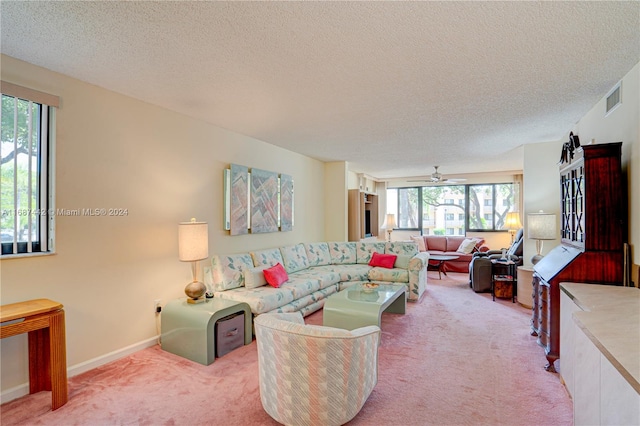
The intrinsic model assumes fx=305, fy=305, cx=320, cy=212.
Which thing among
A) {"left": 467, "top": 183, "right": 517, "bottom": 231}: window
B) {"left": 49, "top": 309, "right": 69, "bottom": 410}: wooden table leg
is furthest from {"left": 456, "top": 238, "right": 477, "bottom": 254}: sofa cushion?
{"left": 49, "top": 309, "right": 69, "bottom": 410}: wooden table leg

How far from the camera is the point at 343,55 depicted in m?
2.13

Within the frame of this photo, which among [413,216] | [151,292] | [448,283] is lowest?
[448,283]

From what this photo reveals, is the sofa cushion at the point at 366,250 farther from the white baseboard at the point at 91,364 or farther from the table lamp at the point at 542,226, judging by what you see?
the white baseboard at the point at 91,364

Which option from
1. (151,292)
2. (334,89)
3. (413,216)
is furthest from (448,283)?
(151,292)

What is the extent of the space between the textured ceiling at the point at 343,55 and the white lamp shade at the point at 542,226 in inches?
46.3

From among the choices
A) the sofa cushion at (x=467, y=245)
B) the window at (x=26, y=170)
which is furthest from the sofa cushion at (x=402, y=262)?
the window at (x=26, y=170)

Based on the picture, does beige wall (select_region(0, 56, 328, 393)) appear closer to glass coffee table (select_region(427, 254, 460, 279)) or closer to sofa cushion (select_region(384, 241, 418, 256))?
sofa cushion (select_region(384, 241, 418, 256))

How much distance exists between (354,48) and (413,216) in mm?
7564

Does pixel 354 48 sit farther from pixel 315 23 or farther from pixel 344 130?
pixel 344 130

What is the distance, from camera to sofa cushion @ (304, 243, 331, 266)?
530 cm

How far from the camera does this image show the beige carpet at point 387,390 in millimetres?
1997

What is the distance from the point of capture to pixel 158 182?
3.21 metres

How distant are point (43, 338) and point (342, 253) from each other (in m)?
4.19

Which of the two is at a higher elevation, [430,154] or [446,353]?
[430,154]
